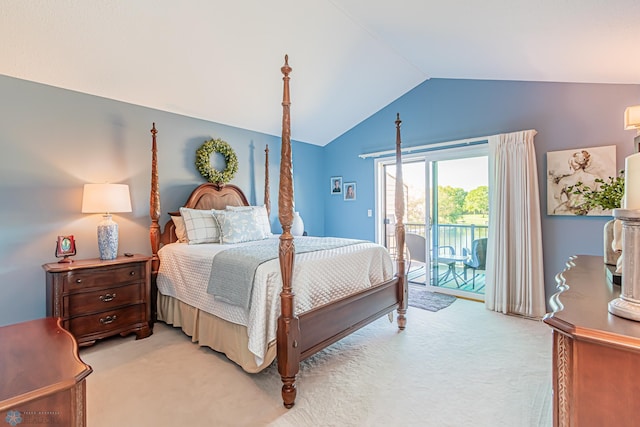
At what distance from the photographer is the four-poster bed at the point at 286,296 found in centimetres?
196

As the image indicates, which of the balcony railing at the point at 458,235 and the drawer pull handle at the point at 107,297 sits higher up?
the balcony railing at the point at 458,235

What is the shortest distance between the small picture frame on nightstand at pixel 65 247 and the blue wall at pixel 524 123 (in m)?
3.88

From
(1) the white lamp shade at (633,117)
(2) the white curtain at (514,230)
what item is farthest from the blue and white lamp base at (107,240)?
(2) the white curtain at (514,230)

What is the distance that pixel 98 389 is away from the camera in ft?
6.77

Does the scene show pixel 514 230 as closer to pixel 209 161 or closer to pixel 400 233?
pixel 400 233

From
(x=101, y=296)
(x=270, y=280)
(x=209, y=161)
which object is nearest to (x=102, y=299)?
(x=101, y=296)

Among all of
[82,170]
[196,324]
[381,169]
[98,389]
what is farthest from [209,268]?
[381,169]

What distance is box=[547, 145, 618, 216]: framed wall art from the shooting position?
9.99ft

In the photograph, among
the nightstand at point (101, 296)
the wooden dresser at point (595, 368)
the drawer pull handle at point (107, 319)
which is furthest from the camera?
the drawer pull handle at point (107, 319)

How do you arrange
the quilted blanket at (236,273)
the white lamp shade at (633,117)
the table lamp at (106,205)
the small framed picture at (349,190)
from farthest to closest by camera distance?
the small framed picture at (349,190)
the table lamp at (106,205)
the quilted blanket at (236,273)
the white lamp shade at (633,117)

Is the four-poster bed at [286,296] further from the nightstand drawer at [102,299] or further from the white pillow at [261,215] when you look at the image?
the white pillow at [261,215]

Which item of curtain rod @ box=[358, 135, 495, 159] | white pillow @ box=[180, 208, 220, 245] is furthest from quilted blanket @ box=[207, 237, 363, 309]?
curtain rod @ box=[358, 135, 495, 159]

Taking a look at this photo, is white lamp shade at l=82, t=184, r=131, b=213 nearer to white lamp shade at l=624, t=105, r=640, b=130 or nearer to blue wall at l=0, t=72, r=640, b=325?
blue wall at l=0, t=72, r=640, b=325

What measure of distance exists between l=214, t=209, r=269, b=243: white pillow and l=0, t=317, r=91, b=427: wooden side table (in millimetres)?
2087
